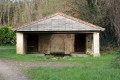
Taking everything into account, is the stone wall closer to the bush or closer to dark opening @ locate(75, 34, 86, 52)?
dark opening @ locate(75, 34, 86, 52)

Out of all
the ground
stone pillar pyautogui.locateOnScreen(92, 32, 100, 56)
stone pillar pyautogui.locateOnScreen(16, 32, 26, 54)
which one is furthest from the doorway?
the ground

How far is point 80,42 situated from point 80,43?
0.11 metres

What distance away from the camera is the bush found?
31141mm

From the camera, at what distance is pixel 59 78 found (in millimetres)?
8562

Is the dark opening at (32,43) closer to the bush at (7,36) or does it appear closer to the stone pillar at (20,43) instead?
the stone pillar at (20,43)

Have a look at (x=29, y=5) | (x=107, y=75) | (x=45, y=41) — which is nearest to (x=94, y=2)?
(x=45, y=41)

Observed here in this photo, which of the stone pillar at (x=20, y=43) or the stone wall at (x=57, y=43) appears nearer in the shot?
the stone pillar at (x=20, y=43)

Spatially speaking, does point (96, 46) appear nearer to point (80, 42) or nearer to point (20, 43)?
point (80, 42)

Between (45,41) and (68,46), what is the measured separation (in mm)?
2626

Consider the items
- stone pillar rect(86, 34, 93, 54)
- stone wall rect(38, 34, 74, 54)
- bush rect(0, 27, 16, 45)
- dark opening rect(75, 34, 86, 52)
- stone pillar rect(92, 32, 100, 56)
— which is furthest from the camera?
bush rect(0, 27, 16, 45)

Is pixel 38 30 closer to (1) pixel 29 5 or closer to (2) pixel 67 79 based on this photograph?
(2) pixel 67 79

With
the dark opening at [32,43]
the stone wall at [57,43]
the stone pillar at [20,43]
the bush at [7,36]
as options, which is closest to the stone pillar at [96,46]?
the stone wall at [57,43]

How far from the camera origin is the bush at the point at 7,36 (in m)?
31.1

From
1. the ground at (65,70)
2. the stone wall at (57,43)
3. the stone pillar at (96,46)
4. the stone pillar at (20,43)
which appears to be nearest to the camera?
the ground at (65,70)
